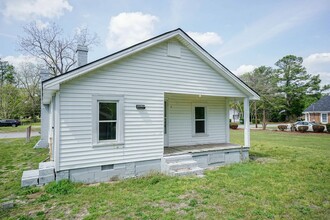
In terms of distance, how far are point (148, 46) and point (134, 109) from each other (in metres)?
2.31

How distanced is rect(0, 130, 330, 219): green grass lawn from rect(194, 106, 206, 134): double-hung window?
3.11 metres

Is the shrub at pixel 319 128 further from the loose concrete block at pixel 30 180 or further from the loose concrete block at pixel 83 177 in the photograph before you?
the loose concrete block at pixel 30 180

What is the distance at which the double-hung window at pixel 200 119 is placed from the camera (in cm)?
992

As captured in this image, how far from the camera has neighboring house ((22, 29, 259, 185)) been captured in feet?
19.9

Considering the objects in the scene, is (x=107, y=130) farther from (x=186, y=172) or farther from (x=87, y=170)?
(x=186, y=172)

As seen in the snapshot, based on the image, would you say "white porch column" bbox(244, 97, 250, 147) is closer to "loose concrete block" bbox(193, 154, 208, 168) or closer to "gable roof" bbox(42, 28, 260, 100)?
"gable roof" bbox(42, 28, 260, 100)

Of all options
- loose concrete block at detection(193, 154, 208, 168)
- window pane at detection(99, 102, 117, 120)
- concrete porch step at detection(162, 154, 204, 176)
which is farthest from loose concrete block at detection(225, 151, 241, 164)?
window pane at detection(99, 102, 117, 120)

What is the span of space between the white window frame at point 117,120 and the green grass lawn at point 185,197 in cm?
132

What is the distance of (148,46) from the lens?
7102 millimetres

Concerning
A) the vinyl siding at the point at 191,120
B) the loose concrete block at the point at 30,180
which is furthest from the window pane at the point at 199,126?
the loose concrete block at the point at 30,180

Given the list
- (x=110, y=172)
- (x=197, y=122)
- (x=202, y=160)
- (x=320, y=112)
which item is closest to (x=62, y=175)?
(x=110, y=172)

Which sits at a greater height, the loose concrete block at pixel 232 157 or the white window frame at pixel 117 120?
the white window frame at pixel 117 120

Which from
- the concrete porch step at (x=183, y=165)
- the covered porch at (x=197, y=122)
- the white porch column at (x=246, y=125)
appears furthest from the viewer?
the white porch column at (x=246, y=125)

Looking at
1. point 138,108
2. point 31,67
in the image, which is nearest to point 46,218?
point 138,108
